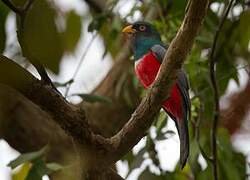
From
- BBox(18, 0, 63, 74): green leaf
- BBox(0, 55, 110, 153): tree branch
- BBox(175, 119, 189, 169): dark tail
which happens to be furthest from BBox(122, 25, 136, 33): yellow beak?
BBox(18, 0, 63, 74): green leaf

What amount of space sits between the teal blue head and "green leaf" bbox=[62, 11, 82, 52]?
318cm

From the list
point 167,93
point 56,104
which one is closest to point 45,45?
point 56,104

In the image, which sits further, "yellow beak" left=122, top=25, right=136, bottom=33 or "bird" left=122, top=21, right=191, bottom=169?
"yellow beak" left=122, top=25, right=136, bottom=33

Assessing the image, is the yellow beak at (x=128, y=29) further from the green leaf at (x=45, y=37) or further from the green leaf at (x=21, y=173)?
the green leaf at (x=45, y=37)

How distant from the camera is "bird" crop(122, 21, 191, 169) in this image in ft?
12.2

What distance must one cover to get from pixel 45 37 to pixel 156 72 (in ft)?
10.8

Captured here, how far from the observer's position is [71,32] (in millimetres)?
947

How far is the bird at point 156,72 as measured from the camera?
3707mm

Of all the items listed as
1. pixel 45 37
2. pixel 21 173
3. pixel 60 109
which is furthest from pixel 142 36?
pixel 45 37

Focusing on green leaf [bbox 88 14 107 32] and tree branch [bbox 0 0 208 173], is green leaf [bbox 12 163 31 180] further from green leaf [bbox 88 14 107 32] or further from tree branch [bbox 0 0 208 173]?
green leaf [bbox 88 14 107 32]

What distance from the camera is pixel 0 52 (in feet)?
2.99

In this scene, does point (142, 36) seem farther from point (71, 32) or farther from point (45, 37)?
point (45, 37)

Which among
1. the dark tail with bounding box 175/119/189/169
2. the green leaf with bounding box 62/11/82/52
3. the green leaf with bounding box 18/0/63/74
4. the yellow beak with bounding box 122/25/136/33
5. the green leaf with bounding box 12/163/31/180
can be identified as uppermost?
the green leaf with bounding box 18/0/63/74

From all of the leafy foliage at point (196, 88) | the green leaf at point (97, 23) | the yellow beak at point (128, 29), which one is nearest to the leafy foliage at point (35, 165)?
the leafy foliage at point (196, 88)
